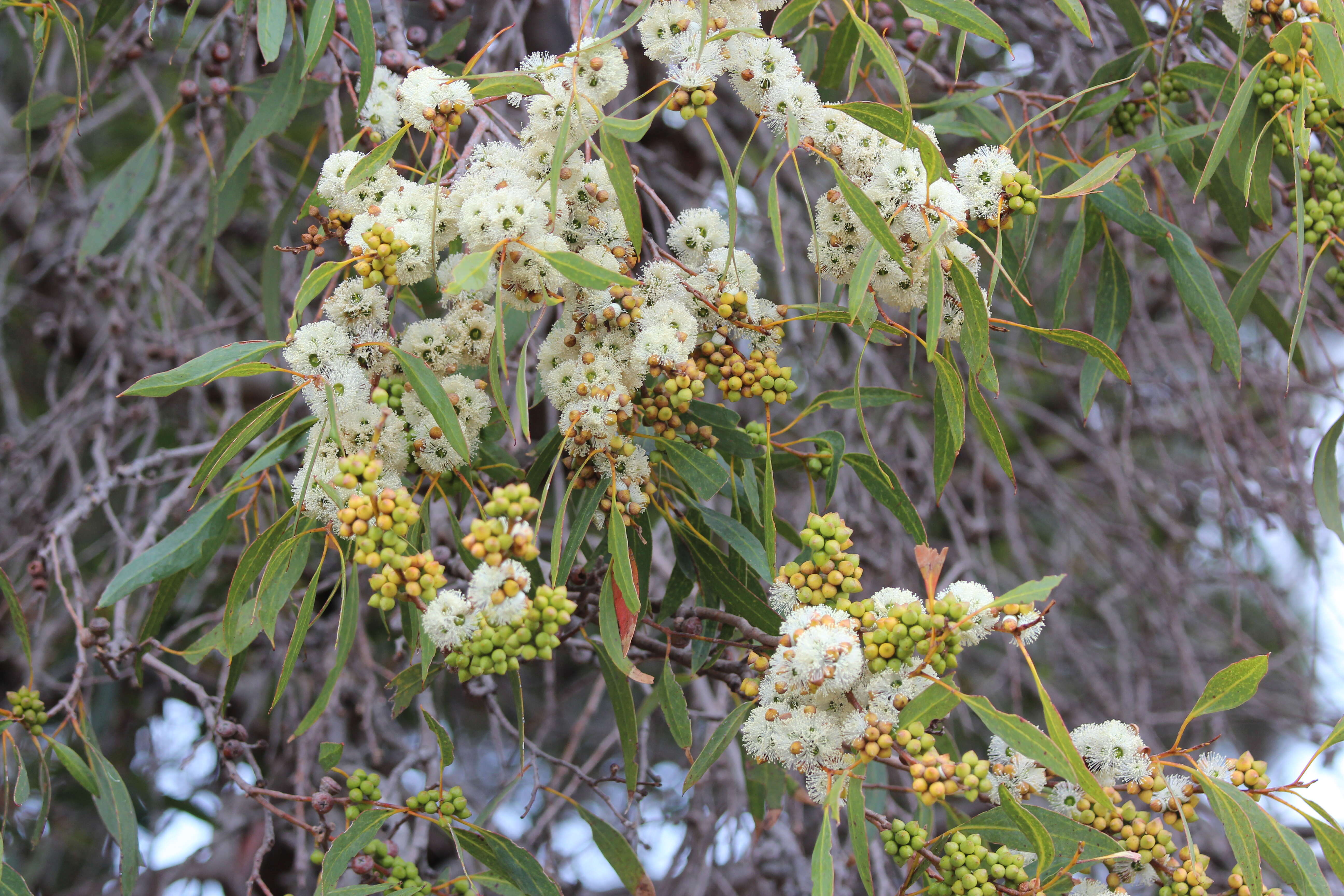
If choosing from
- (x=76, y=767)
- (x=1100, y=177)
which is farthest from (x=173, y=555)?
(x=1100, y=177)

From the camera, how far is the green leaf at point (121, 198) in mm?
2012

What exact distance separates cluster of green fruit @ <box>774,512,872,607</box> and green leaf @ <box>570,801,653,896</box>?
0.53 metres

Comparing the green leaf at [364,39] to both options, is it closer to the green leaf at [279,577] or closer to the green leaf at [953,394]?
the green leaf at [279,577]

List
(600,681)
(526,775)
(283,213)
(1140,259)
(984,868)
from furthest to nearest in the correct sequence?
(1140,259) → (526,775) → (600,681) → (283,213) → (984,868)

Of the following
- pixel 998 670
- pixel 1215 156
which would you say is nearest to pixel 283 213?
pixel 1215 156

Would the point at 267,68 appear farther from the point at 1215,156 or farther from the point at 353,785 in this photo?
the point at 1215,156

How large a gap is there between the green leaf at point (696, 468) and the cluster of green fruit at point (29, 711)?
1071 millimetres

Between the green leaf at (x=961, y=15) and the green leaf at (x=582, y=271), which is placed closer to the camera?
the green leaf at (x=582, y=271)

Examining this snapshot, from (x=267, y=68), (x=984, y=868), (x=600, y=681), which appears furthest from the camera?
(x=600, y=681)

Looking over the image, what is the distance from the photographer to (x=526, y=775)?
9.46ft

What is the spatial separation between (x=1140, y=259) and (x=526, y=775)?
8.54ft

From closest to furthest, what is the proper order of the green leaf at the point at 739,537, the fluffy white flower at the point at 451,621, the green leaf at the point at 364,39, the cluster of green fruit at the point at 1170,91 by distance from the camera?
the fluffy white flower at the point at 451,621 < the green leaf at the point at 739,537 < the green leaf at the point at 364,39 < the cluster of green fruit at the point at 1170,91

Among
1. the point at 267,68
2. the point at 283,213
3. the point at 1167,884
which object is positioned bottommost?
the point at 1167,884

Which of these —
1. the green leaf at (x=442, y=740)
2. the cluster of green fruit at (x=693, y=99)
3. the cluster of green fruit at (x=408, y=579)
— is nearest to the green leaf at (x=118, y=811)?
the green leaf at (x=442, y=740)
